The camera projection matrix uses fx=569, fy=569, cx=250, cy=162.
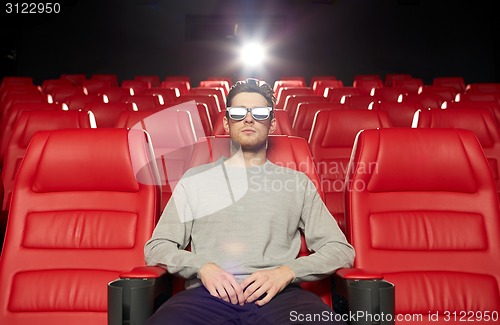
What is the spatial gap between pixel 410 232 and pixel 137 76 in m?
14.2

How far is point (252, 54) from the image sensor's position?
1594 cm

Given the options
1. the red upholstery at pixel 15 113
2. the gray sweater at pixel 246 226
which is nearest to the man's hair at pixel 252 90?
the gray sweater at pixel 246 226

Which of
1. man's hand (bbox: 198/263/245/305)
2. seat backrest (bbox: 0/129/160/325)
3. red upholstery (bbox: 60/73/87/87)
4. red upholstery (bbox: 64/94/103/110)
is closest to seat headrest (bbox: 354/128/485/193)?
man's hand (bbox: 198/263/245/305)

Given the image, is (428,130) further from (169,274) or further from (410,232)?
(169,274)

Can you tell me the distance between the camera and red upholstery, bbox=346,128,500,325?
209cm

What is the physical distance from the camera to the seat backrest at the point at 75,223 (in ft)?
6.80

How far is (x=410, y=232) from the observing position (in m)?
2.19

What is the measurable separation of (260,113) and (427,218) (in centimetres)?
77

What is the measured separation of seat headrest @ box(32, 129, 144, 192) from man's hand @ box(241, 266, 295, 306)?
2.07 feet

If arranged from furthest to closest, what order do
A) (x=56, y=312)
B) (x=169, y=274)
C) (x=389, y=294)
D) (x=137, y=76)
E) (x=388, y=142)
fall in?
(x=137, y=76) < (x=388, y=142) < (x=56, y=312) < (x=169, y=274) < (x=389, y=294)

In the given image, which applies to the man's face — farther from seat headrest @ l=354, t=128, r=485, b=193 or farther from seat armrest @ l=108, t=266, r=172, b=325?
seat armrest @ l=108, t=266, r=172, b=325

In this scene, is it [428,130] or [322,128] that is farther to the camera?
[322,128]

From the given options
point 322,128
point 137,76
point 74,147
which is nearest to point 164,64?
point 137,76

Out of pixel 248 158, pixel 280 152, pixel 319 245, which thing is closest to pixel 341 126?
pixel 280 152
